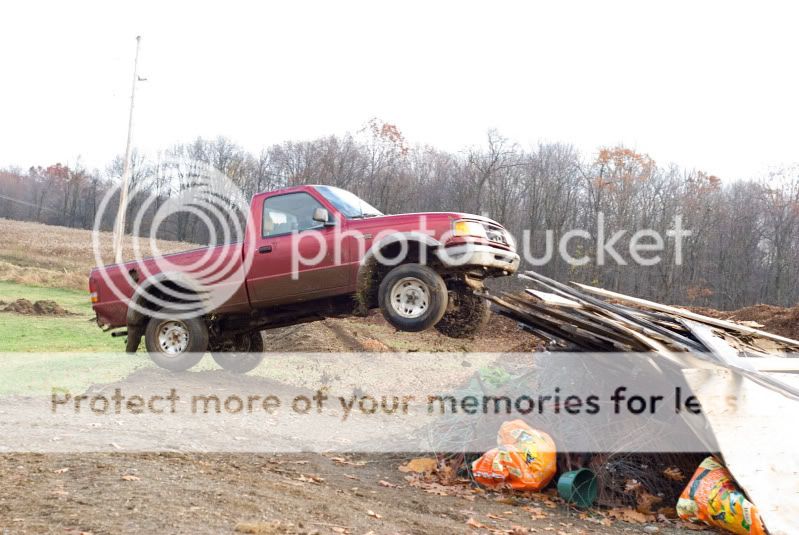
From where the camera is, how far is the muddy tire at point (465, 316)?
9227mm

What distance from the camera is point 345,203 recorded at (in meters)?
9.17

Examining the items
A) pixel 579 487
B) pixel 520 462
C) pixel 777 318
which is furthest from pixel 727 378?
pixel 777 318

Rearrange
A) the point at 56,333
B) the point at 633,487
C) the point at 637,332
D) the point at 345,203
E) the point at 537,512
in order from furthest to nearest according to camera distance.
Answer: the point at 56,333 → the point at 345,203 → the point at 637,332 → the point at 633,487 → the point at 537,512

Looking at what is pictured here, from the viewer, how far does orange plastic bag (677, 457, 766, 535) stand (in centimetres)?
505

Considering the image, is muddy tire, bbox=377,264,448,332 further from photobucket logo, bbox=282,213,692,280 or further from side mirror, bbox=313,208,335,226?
side mirror, bbox=313,208,335,226

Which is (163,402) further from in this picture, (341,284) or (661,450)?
(661,450)

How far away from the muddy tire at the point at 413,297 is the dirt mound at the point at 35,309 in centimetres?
1643

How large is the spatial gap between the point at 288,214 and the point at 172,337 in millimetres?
2760

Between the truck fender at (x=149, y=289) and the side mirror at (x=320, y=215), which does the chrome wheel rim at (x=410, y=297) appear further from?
the truck fender at (x=149, y=289)

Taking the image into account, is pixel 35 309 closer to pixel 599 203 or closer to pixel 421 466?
pixel 421 466

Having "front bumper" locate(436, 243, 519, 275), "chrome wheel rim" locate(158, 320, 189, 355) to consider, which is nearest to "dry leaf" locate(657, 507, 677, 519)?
"front bumper" locate(436, 243, 519, 275)

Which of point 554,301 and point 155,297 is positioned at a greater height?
point 554,301

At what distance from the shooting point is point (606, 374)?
7.05 meters

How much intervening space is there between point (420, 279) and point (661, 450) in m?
3.35
